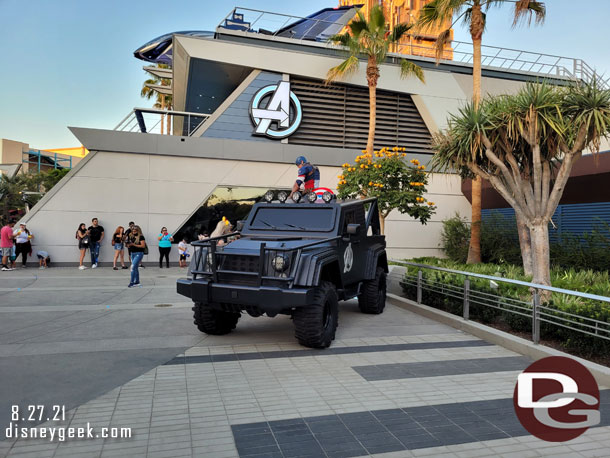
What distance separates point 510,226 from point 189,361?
1306cm

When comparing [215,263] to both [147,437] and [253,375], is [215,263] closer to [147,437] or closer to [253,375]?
[253,375]

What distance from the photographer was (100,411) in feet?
13.1

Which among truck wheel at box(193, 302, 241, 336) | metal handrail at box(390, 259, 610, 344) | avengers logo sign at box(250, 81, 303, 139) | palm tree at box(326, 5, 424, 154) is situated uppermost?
palm tree at box(326, 5, 424, 154)

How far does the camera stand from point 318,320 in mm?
5887

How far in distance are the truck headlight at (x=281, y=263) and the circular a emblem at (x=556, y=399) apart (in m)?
3.02

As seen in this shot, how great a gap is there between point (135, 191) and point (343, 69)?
9.01 metres

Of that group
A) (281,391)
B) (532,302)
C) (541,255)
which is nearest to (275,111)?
(541,255)

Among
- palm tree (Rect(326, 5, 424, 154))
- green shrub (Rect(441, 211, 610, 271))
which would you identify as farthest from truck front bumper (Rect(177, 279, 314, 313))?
palm tree (Rect(326, 5, 424, 154))

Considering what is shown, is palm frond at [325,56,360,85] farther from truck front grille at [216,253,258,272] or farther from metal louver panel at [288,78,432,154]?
truck front grille at [216,253,258,272]

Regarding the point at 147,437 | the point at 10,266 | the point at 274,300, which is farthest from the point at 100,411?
the point at 10,266

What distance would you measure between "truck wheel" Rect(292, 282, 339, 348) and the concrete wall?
11901mm

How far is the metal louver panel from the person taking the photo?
61.4 feet

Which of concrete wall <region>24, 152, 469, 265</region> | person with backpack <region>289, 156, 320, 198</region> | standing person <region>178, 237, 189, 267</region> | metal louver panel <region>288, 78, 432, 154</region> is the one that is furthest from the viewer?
metal louver panel <region>288, 78, 432, 154</region>

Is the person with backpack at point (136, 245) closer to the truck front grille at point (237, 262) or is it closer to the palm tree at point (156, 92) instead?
the truck front grille at point (237, 262)
